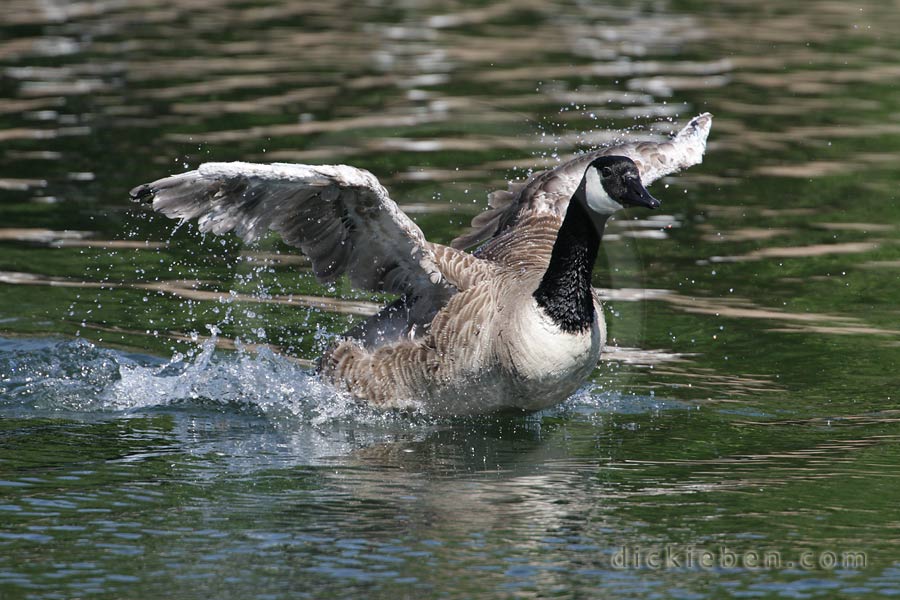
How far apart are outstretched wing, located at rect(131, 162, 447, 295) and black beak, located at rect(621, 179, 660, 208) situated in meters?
1.54

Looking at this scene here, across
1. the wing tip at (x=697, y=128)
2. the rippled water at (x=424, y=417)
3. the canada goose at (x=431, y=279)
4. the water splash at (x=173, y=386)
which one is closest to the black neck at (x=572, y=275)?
the canada goose at (x=431, y=279)

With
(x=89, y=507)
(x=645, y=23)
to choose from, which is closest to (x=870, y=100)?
(x=645, y=23)

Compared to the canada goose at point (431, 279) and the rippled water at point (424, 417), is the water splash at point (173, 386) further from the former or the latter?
the canada goose at point (431, 279)

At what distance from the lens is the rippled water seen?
725cm

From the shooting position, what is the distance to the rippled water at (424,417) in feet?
23.8

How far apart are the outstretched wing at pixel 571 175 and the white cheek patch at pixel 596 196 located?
6.57 feet

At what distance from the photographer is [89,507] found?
7.86m

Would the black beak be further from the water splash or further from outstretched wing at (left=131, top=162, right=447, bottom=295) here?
the water splash

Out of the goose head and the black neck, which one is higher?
the goose head

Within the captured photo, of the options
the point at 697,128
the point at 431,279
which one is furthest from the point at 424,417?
the point at 697,128

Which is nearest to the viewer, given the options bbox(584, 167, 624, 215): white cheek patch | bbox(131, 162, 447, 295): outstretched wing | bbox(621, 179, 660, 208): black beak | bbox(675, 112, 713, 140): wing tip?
bbox(621, 179, 660, 208): black beak

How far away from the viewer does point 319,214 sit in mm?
9781

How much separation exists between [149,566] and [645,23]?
2462cm

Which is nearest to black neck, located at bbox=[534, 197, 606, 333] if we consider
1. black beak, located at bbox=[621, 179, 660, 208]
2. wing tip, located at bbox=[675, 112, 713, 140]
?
black beak, located at bbox=[621, 179, 660, 208]
